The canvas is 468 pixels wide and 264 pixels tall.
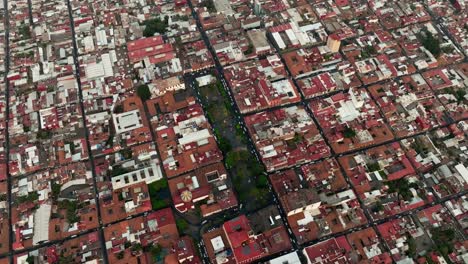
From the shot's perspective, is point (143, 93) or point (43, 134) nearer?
point (43, 134)

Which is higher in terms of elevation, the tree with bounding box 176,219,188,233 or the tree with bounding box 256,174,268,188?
the tree with bounding box 256,174,268,188

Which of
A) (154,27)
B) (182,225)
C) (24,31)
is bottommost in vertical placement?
(182,225)

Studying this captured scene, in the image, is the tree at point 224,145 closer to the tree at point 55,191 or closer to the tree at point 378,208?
the tree at point 378,208

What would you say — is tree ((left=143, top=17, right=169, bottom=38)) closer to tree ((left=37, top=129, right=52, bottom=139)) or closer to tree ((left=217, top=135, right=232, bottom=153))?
tree ((left=37, top=129, right=52, bottom=139))

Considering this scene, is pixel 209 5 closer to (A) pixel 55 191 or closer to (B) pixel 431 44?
(B) pixel 431 44

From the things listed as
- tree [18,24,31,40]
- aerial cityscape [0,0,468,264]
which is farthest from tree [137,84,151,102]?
tree [18,24,31,40]

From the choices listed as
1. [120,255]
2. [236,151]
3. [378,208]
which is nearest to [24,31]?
[236,151]

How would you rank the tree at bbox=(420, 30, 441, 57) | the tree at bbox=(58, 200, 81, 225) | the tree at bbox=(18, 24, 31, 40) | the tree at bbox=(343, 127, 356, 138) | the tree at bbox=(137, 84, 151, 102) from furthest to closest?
the tree at bbox=(18, 24, 31, 40) → the tree at bbox=(420, 30, 441, 57) → the tree at bbox=(137, 84, 151, 102) → the tree at bbox=(343, 127, 356, 138) → the tree at bbox=(58, 200, 81, 225)

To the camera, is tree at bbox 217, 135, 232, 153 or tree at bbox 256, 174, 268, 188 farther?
tree at bbox 217, 135, 232, 153
